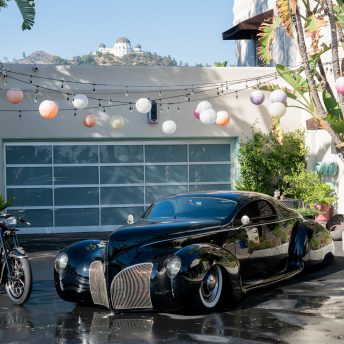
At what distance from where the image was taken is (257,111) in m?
22.5

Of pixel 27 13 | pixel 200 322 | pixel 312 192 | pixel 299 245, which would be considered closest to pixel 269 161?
pixel 312 192

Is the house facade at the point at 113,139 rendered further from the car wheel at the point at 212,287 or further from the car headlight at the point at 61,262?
the car wheel at the point at 212,287

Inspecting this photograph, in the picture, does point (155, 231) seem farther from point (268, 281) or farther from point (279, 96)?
point (279, 96)

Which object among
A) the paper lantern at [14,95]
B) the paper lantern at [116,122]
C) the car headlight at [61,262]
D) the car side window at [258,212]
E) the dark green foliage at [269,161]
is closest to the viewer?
the car headlight at [61,262]

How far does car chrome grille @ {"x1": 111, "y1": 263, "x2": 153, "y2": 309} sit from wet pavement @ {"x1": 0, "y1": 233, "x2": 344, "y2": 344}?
160 mm

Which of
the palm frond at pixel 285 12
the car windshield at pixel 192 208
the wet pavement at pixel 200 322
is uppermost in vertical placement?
the palm frond at pixel 285 12

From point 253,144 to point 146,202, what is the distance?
136 inches

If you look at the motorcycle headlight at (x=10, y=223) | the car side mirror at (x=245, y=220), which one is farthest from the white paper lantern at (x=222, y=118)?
the motorcycle headlight at (x=10, y=223)

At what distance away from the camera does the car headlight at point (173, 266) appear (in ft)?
27.6

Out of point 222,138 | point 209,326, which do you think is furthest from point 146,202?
point 209,326

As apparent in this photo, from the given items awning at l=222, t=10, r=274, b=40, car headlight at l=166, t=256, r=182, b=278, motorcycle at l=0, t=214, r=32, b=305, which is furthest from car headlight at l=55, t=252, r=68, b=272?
awning at l=222, t=10, r=274, b=40

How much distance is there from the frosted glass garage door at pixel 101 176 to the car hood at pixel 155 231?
41.2 ft

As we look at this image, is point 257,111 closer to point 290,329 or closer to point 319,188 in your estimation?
point 319,188

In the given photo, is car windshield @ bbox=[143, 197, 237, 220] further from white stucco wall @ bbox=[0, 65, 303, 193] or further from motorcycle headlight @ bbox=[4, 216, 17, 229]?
white stucco wall @ bbox=[0, 65, 303, 193]
